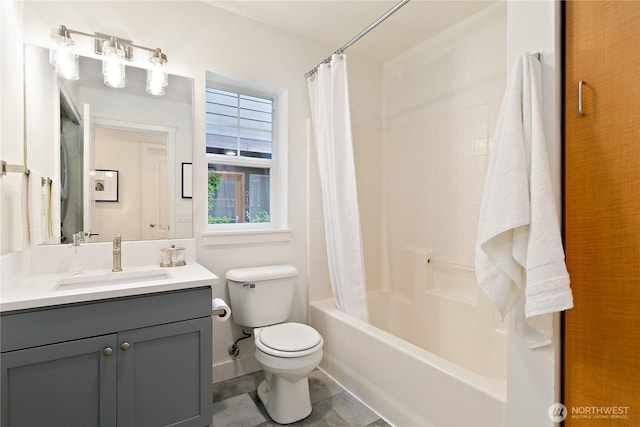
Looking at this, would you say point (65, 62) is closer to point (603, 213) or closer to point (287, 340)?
point (287, 340)

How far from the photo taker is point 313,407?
6.18 ft

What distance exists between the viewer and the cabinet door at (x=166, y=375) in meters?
1.40

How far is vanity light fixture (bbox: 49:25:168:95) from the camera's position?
1.66m

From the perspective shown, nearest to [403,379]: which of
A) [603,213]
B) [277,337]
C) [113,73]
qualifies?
[277,337]

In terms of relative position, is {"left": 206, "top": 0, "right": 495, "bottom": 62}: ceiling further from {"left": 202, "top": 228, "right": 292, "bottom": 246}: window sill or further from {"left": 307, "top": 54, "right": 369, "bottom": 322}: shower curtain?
{"left": 202, "top": 228, "right": 292, "bottom": 246}: window sill

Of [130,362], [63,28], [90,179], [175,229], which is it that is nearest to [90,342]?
[130,362]

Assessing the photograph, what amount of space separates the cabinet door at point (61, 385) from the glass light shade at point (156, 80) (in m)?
1.41

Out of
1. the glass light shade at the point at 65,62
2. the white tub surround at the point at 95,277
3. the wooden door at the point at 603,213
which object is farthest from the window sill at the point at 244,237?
the wooden door at the point at 603,213

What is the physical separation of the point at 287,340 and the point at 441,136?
6.04ft

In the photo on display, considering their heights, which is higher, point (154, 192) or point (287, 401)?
point (154, 192)

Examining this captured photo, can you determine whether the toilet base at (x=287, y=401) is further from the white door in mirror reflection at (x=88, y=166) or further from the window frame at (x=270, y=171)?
the white door in mirror reflection at (x=88, y=166)

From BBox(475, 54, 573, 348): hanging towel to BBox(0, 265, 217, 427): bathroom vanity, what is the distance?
1285mm

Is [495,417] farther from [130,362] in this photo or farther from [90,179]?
[90,179]

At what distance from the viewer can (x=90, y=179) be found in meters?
1.79
